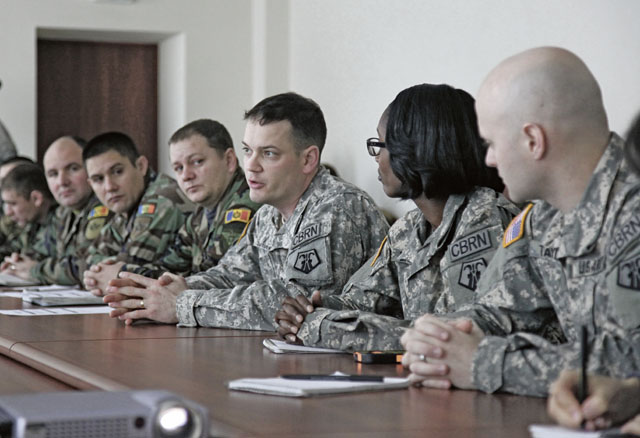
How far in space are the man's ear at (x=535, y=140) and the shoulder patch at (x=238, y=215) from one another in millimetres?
2210

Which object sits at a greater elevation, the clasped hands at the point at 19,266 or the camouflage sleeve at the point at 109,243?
the camouflage sleeve at the point at 109,243

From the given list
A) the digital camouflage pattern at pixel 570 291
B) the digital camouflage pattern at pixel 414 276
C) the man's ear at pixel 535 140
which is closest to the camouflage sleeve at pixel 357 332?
the digital camouflage pattern at pixel 414 276

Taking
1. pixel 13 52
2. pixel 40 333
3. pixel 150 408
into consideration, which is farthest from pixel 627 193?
pixel 13 52

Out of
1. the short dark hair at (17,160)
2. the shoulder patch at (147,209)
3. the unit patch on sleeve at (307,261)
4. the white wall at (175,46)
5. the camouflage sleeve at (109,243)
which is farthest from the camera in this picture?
the white wall at (175,46)

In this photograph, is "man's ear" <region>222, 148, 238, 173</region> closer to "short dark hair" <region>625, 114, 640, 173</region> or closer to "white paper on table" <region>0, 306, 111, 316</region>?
"white paper on table" <region>0, 306, 111, 316</region>

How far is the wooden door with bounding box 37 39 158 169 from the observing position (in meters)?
7.22

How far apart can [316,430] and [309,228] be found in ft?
5.23

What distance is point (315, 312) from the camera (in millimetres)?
2422

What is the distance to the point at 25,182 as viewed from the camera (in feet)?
19.5

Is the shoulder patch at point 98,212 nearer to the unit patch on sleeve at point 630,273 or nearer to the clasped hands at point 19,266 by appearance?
the clasped hands at point 19,266

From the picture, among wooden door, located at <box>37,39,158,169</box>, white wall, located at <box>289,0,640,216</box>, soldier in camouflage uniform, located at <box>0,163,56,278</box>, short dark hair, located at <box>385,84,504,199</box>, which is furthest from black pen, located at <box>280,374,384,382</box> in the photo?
wooden door, located at <box>37,39,158,169</box>

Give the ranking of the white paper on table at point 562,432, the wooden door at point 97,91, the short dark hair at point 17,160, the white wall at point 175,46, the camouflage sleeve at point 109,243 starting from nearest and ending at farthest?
1. the white paper on table at point 562,432
2. the camouflage sleeve at point 109,243
3. the short dark hair at point 17,160
4. the white wall at point 175,46
5. the wooden door at point 97,91

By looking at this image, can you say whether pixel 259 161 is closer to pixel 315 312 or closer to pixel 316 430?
pixel 315 312

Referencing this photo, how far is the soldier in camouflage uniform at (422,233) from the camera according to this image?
2.36 m
